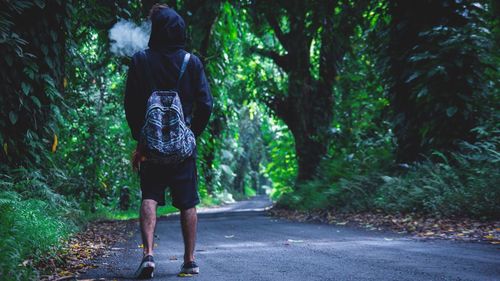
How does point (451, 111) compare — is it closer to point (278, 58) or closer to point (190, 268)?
point (190, 268)

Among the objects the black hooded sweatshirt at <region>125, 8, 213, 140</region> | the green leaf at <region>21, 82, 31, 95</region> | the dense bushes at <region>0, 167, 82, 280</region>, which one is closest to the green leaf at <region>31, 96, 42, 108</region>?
the green leaf at <region>21, 82, 31, 95</region>

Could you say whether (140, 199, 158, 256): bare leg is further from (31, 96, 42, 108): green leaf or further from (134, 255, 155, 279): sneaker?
(31, 96, 42, 108): green leaf

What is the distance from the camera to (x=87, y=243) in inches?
266

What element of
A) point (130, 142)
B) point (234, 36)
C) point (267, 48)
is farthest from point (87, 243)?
point (267, 48)

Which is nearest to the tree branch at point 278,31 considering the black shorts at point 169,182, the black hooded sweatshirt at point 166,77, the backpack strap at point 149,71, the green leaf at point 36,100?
the green leaf at point 36,100

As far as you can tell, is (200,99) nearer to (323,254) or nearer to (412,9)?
(323,254)

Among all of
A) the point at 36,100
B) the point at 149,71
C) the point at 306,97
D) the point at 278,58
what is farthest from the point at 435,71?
the point at 278,58

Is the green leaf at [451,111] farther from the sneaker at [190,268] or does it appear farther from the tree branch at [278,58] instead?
the tree branch at [278,58]

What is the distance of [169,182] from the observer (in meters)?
4.40

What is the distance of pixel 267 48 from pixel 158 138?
1738cm

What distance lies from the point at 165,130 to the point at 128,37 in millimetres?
7237

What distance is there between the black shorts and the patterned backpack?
0.44 ft

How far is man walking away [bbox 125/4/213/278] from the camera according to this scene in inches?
165

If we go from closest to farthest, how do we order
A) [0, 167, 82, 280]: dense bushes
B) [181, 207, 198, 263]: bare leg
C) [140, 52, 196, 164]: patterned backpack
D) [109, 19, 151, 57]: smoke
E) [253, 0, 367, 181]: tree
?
[0, 167, 82, 280]: dense bushes → [140, 52, 196, 164]: patterned backpack → [181, 207, 198, 263]: bare leg → [109, 19, 151, 57]: smoke → [253, 0, 367, 181]: tree
